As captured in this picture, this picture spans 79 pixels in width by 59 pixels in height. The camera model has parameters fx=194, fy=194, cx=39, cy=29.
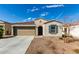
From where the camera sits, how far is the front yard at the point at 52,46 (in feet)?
32.6

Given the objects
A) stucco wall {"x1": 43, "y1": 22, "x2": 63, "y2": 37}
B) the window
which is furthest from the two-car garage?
the window

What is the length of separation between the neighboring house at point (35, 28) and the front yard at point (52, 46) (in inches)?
13.4

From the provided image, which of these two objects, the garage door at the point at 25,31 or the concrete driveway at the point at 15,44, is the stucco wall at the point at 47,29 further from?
the concrete driveway at the point at 15,44

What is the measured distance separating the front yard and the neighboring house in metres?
0.34

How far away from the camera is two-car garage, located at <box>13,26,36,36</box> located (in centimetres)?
1056

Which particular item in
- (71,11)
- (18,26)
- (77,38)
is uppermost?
(71,11)

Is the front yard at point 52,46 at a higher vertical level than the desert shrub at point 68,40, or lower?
lower

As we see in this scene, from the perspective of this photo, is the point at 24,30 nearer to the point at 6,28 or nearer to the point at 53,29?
the point at 6,28

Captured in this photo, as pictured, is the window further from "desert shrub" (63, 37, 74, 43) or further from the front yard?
"desert shrub" (63, 37, 74, 43)

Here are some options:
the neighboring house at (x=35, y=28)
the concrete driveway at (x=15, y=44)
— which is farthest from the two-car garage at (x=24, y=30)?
the concrete driveway at (x=15, y=44)
